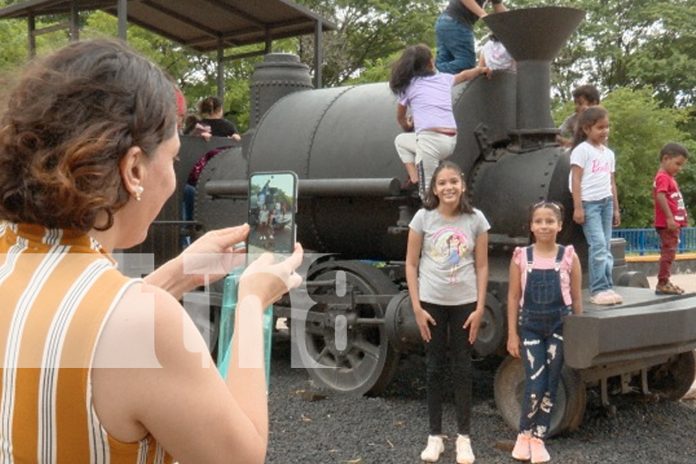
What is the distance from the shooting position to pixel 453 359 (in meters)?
4.88

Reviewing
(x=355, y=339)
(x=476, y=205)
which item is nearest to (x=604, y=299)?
(x=476, y=205)

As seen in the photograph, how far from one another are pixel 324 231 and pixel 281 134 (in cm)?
83

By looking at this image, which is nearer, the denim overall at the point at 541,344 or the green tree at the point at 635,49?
the denim overall at the point at 541,344

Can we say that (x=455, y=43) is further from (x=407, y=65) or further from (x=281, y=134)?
(x=281, y=134)

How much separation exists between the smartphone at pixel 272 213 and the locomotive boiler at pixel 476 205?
119 inches

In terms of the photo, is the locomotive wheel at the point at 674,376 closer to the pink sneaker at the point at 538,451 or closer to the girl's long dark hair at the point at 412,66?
the pink sneaker at the point at 538,451

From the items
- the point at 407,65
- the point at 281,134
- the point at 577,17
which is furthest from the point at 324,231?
the point at 577,17

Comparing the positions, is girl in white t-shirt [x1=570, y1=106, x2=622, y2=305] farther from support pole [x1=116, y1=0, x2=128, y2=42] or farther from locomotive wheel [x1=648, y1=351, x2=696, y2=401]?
support pole [x1=116, y1=0, x2=128, y2=42]

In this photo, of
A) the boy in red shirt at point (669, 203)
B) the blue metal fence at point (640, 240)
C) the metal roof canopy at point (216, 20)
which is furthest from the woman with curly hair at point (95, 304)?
the blue metal fence at point (640, 240)

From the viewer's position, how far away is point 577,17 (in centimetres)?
566

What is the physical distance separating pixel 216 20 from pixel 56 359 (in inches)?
308

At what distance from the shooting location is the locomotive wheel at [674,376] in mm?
6109

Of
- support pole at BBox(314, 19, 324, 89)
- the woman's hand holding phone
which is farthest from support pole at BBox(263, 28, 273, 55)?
the woman's hand holding phone

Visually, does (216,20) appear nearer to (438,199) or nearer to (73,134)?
(438,199)
